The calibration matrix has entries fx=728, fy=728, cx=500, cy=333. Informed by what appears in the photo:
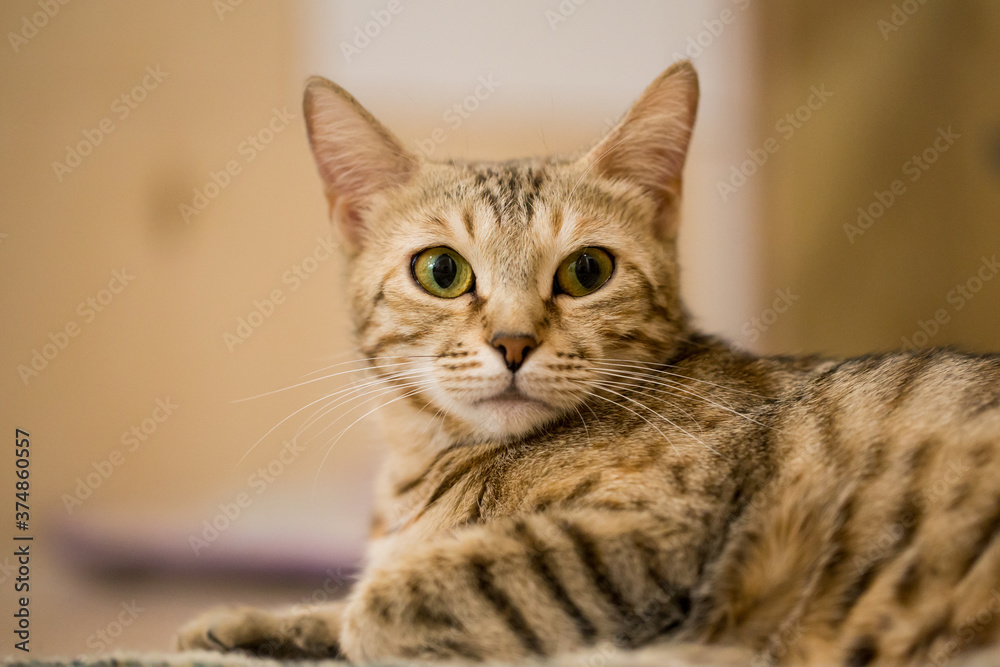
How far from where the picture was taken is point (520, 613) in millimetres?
1002

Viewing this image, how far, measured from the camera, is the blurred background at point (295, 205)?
7.36 ft

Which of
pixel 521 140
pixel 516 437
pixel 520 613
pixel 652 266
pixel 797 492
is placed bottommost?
pixel 520 613

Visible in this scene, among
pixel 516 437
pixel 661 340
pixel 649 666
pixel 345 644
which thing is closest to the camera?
pixel 649 666

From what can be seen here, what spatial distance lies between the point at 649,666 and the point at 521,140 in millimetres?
2180

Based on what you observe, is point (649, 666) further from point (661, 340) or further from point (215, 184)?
point (215, 184)

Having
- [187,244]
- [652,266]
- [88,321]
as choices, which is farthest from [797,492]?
[187,244]
